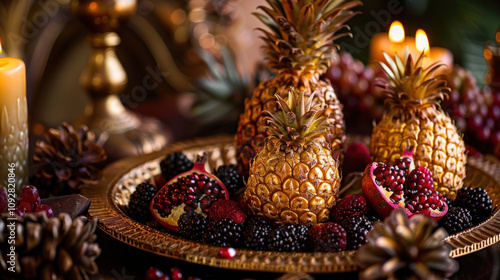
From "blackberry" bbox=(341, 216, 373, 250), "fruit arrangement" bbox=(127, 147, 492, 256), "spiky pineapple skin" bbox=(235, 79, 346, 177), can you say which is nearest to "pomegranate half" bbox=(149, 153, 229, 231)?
"fruit arrangement" bbox=(127, 147, 492, 256)

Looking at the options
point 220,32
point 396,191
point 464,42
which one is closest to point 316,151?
point 396,191

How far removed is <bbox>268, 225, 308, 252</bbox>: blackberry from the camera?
721 mm

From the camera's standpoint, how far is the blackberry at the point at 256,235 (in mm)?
728

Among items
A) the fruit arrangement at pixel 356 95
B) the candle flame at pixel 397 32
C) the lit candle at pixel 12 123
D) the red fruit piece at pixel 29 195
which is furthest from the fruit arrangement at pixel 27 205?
the candle flame at pixel 397 32

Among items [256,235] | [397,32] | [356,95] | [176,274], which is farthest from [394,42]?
[176,274]

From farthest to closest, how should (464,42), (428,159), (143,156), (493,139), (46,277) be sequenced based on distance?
(464,42)
(493,139)
(143,156)
(428,159)
(46,277)

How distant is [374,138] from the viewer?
96cm

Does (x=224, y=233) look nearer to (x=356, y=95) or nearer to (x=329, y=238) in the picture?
(x=329, y=238)

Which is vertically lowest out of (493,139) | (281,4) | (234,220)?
(493,139)

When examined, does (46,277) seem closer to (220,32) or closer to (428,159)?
(428,159)

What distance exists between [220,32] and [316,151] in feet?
4.12

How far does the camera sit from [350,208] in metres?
0.78

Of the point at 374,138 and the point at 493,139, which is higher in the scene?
the point at 374,138

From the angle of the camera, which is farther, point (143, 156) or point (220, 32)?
point (220, 32)
